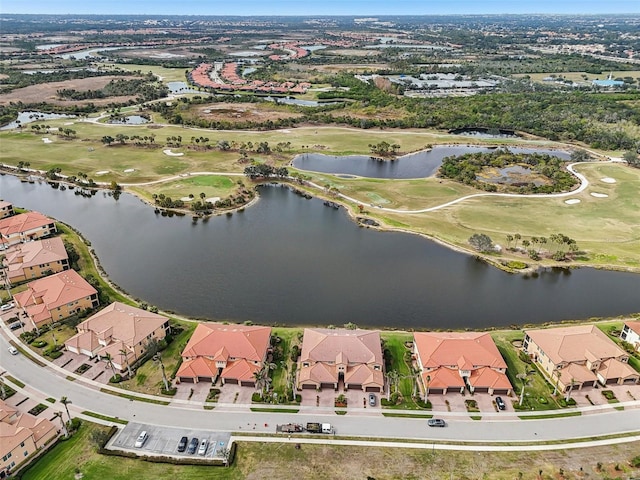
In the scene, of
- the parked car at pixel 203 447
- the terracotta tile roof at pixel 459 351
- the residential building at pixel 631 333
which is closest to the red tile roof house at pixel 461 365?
the terracotta tile roof at pixel 459 351

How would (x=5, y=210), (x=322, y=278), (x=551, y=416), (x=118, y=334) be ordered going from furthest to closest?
(x=5, y=210) → (x=322, y=278) → (x=118, y=334) → (x=551, y=416)

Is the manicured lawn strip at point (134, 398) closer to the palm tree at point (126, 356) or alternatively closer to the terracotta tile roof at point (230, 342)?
the palm tree at point (126, 356)

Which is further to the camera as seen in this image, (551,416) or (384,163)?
(384,163)

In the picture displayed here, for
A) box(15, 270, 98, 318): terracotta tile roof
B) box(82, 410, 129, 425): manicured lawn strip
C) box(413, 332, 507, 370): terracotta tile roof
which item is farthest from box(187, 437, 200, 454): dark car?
box(15, 270, 98, 318): terracotta tile roof

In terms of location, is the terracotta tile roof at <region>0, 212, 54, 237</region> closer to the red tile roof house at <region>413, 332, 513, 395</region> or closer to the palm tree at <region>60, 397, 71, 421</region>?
the palm tree at <region>60, 397, 71, 421</region>

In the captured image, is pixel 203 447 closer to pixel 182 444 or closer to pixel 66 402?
pixel 182 444

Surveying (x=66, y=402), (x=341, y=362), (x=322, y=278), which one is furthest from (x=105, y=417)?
(x=322, y=278)
